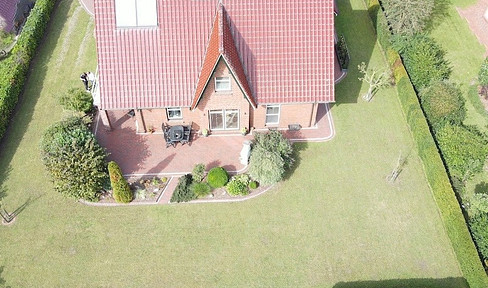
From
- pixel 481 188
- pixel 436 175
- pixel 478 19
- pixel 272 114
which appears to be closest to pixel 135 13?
pixel 272 114

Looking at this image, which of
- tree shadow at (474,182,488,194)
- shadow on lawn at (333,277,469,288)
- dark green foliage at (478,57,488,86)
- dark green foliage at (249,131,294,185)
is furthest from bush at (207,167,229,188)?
dark green foliage at (478,57,488,86)

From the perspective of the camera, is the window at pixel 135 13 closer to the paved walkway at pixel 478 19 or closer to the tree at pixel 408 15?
the tree at pixel 408 15

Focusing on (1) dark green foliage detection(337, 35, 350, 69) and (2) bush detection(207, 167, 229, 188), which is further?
(1) dark green foliage detection(337, 35, 350, 69)

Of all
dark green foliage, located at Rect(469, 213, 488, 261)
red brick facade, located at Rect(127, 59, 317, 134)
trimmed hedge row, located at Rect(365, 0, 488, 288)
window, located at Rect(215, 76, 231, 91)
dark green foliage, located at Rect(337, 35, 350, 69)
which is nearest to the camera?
trimmed hedge row, located at Rect(365, 0, 488, 288)

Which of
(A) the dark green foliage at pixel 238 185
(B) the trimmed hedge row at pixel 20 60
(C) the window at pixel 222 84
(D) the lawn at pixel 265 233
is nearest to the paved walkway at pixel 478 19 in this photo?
(D) the lawn at pixel 265 233

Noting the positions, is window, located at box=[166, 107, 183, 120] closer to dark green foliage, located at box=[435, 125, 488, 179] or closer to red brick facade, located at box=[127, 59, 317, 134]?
red brick facade, located at box=[127, 59, 317, 134]

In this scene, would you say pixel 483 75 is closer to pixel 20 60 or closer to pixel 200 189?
pixel 200 189
